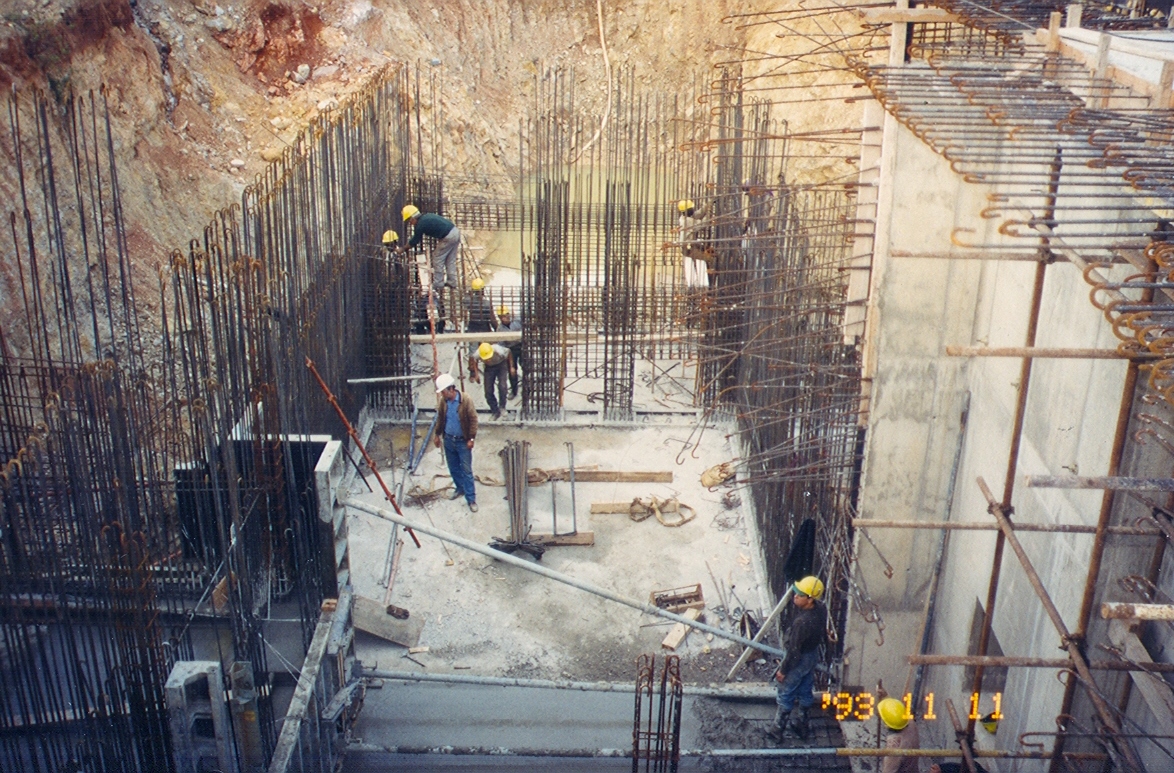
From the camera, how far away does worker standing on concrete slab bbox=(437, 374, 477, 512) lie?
9.45 meters

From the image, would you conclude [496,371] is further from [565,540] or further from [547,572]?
[547,572]

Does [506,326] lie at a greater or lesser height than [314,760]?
greater

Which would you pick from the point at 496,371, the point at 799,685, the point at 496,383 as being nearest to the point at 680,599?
the point at 799,685

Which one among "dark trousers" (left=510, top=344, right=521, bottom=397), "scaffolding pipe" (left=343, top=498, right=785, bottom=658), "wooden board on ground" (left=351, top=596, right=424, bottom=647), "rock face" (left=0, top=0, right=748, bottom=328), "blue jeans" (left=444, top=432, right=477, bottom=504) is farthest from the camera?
"rock face" (left=0, top=0, right=748, bottom=328)

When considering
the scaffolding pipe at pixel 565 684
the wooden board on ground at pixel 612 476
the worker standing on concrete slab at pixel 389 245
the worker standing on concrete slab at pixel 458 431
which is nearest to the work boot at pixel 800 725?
the scaffolding pipe at pixel 565 684

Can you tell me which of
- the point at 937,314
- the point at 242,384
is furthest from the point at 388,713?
the point at 937,314

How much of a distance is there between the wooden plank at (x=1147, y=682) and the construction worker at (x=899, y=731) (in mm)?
1515

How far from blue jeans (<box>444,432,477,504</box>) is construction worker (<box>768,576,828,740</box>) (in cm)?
351

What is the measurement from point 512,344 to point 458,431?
227 cm

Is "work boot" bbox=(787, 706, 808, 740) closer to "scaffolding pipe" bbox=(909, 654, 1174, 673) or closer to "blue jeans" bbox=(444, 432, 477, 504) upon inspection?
"scaffolding pipe" bbox=(909, 654, 1174, 673)

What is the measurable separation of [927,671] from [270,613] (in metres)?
4.64

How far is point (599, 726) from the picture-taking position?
723cm

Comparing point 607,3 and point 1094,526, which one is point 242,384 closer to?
point 1094,526

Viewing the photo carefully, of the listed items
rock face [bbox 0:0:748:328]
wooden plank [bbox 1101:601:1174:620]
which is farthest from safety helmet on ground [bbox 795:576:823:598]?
rock face [bbox 0:0:748:328]
